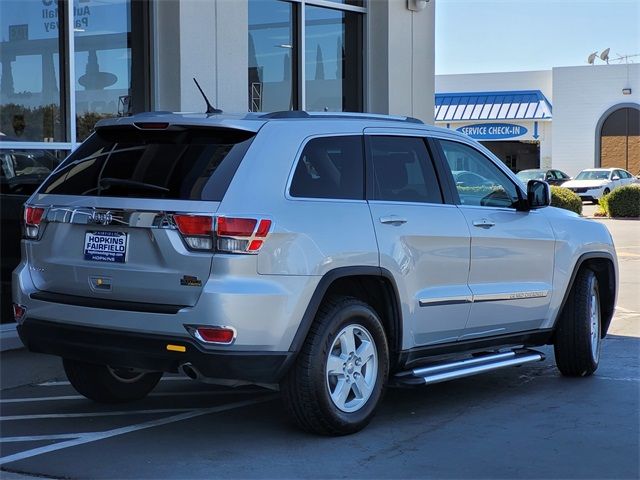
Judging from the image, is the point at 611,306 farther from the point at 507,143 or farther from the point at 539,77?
the point at 507,143

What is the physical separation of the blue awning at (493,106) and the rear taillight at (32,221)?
45549mm

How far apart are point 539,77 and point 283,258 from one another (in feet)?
154

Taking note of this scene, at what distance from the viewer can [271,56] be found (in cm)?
1180

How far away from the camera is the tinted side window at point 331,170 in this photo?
19.3ft

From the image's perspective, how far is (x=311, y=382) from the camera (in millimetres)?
5648

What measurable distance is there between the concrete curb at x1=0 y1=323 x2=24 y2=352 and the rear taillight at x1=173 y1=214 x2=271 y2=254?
3910mm

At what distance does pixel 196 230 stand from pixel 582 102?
44.3 metres

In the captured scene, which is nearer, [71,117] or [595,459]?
[595,459]

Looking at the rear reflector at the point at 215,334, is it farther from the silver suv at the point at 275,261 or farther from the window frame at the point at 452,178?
the window frame at the point at 452,178

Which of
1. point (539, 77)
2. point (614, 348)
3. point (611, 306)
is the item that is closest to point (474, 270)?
point (611, 306)

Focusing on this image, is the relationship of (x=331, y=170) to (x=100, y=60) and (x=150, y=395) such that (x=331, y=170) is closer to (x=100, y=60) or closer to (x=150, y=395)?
(x=150, y=395)

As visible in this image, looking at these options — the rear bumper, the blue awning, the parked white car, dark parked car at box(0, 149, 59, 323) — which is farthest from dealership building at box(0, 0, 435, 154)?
the blue awning

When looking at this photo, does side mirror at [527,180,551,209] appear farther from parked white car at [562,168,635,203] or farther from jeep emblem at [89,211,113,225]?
parked white car at [562,168,635,203]

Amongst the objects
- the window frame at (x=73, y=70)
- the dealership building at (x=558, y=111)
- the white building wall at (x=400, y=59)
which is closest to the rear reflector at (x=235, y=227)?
the window frame at (x=73, y=70)
